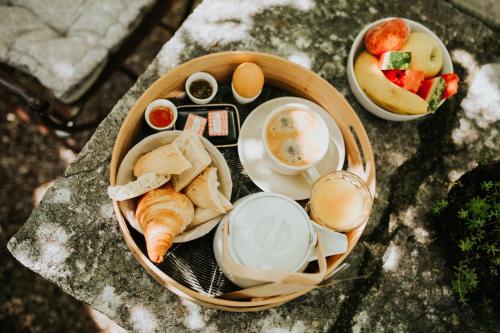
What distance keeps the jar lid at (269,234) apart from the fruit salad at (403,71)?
692mm

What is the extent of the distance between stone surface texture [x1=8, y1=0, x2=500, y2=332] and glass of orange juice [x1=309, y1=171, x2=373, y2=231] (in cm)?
35

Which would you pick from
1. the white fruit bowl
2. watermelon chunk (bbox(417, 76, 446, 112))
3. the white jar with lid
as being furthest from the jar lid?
watermelon chunk (bbox(417, 76, 446, 112))

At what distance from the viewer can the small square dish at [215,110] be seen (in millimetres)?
1552

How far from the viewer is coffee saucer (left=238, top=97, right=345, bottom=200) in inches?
58.8

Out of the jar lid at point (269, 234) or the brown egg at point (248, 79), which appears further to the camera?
the brown egg at point (248, 79)

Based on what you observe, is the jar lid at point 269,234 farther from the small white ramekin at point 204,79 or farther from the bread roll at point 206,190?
the small white ramekin at point 204,79

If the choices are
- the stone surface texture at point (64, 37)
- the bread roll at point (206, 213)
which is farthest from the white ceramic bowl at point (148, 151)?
the stone surface texture at point (64, 37)

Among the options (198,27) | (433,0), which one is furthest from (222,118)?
(433,0)

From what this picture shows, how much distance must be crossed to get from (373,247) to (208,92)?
3.26ft

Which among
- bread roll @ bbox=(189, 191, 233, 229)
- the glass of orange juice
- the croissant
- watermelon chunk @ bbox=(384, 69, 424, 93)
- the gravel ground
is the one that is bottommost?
the gravel ground

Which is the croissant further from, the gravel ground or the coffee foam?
the gravel ground

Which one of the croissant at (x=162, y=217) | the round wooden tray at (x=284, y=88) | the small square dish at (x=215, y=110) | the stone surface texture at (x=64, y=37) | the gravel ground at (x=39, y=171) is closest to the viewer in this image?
the croissant at (x=162, y=217)

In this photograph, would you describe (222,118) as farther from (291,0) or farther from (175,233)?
(291,0)

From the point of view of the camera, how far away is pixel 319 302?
1575 millimetres
